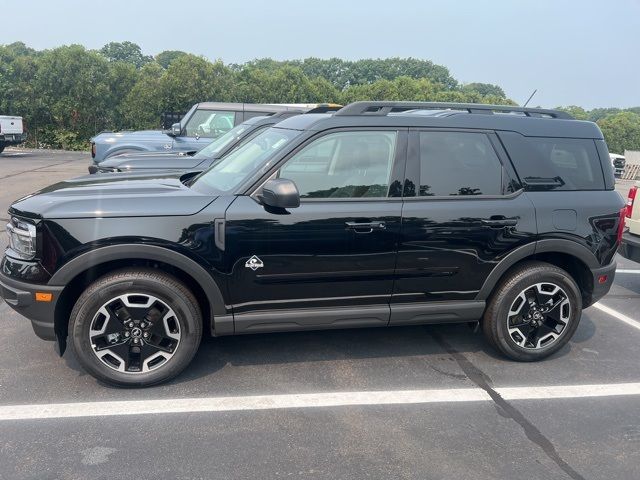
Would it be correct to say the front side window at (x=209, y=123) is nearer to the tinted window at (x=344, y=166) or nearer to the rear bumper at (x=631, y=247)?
the tinted window at (x=344, y=166)

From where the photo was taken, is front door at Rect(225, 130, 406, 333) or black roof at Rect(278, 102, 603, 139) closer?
front door at Rect(225, 130, 406, 333)

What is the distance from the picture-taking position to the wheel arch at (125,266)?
351 centimetres

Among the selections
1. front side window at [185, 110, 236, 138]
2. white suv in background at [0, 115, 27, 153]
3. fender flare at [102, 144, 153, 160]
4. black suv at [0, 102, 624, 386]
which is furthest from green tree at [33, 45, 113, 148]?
black suv at [0, 102, 624, 386]

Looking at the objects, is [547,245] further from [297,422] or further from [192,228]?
[192,228]

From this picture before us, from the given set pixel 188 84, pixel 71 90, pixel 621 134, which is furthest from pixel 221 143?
pixel 621 134

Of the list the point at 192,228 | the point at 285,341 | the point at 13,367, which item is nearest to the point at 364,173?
the point at 192,228

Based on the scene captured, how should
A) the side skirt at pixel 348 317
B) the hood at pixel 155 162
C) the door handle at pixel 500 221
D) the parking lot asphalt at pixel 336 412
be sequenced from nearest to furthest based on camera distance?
the parking lot asphalt at pixel 336 412
the side skirt at pixel 348 317
the door handle at pixel 500 221
the hood at pixel 155 162

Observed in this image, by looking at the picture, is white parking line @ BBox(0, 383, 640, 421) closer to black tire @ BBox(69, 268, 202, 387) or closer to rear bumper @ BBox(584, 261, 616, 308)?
black tire @ BBox(69, 268, 202, 387)

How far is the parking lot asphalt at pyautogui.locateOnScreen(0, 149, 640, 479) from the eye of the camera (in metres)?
3.02

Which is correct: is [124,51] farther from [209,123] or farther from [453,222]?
[453,222]

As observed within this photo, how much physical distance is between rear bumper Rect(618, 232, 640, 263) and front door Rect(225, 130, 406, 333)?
3.24 metres

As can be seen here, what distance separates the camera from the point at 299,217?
3734mm

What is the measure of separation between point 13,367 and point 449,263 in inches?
125

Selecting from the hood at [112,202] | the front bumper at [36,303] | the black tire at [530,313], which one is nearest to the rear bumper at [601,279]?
the black tire at [530,313]
